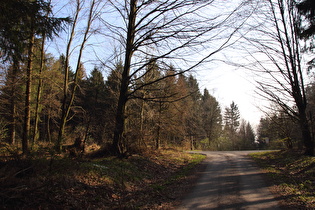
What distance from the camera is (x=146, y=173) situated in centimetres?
945

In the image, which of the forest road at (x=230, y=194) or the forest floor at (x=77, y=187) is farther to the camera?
the forest road at (x=230, y=194)

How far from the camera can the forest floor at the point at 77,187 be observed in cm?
422

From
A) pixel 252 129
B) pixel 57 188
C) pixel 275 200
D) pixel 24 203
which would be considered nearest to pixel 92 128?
pixel 57 188

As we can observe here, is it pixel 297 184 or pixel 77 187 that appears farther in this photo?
pixel 297 184

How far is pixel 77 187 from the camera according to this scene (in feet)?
18.2

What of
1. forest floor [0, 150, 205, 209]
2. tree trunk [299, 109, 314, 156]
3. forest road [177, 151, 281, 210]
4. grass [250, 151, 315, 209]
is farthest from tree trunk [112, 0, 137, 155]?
tree trunk [299, 109, 314, 156]

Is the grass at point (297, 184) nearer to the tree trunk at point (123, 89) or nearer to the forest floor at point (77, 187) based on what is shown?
the forest floor at point (77, 187)

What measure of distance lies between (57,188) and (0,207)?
57.0 inches

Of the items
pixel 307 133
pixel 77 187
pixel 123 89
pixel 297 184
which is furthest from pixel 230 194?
pixel 307 133

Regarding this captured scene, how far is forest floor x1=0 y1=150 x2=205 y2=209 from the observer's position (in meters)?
4.22

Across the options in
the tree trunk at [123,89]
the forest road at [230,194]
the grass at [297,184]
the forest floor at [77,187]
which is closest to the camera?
the forest floor at [77,187]

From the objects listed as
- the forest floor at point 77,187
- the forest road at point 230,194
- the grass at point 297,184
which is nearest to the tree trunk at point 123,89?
the forest floor at point 77,187

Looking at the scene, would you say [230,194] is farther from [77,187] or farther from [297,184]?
[77,187]

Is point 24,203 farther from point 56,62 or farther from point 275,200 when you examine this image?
point 56,62
